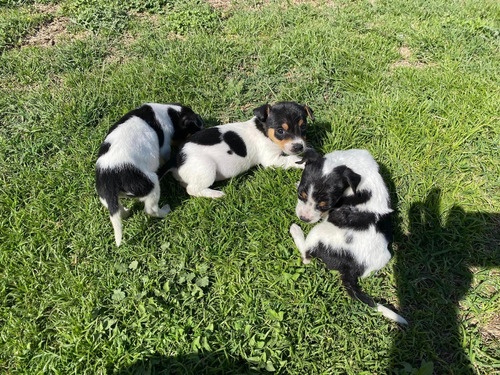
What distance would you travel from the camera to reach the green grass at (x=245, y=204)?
9.73 feet

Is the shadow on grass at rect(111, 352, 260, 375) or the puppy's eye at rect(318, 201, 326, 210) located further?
the puppy's eye at rect(318, 201, 326, 210)

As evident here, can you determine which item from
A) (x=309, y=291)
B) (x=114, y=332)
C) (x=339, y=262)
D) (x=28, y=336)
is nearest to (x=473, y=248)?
(x=339, y=262)

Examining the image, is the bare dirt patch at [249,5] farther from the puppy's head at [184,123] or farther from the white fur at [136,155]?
the white fur at [136,155]

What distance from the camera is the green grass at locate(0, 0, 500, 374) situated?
2.96m

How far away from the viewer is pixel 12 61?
17.7 ft

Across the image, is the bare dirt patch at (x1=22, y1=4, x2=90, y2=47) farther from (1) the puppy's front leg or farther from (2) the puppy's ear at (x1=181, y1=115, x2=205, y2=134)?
(1) the puppy's front leg

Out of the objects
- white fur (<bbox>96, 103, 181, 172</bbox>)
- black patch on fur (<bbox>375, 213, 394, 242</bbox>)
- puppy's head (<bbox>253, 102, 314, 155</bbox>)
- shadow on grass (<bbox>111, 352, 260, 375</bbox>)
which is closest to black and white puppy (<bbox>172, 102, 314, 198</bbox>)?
puppy's head (<bbox>253, 102, 314, 155</bbox>)

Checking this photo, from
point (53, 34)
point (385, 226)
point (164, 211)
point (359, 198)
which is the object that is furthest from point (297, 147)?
point (53, 34)

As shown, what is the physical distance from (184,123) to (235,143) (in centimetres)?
77

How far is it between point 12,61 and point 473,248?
7.09 metres

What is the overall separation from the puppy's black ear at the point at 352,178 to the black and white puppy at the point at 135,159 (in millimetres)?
1957

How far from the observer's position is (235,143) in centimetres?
407

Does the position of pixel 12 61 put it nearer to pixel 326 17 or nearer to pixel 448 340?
pixel 326 17

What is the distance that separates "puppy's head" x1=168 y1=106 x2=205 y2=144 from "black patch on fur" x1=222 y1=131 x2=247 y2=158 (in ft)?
1.74
